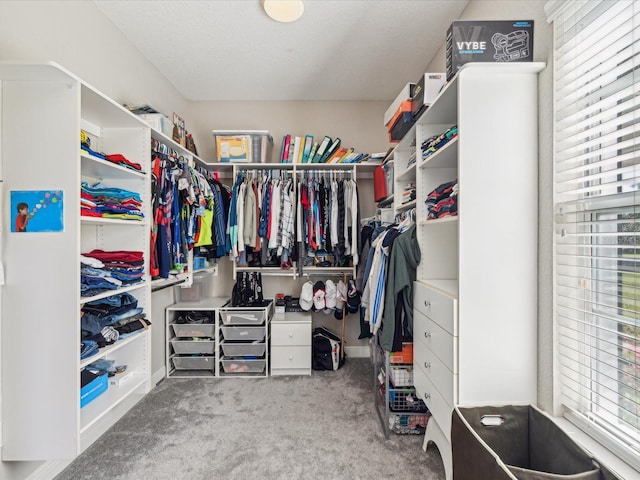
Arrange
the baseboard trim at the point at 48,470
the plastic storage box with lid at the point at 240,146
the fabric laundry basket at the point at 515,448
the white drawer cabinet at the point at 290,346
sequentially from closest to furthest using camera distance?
the fabric laundry basket at the point at 515,448
the baseboard trim at the point at 48,470
the white drawer cabinet at the point at 290,346
the plastic storage box with lid at the point at 240,146

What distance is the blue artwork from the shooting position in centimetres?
126

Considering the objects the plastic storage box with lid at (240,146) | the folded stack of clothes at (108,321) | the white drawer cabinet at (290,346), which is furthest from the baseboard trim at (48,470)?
the plastic storage box with lid at (240,146)

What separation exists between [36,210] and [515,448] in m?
2.18

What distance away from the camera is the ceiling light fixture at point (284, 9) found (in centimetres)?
179

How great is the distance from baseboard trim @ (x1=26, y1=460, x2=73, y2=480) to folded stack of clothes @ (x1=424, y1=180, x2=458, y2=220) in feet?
8.05

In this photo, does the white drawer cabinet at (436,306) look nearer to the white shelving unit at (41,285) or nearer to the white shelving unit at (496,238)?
the white shelving unit at (496,238)

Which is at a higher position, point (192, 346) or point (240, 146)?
point (240, 146)

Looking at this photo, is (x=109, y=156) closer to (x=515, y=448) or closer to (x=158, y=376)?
(x=158, y=376)

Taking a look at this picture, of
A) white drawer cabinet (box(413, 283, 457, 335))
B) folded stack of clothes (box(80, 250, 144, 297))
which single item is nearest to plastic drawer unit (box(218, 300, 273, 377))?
folded stack of clothes (box(80, 250, 144, 297))

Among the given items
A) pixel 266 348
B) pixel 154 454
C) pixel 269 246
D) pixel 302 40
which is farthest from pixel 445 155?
pixel 154 454

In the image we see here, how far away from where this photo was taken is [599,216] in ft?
3.47

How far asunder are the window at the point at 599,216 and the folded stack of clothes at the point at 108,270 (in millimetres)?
2072

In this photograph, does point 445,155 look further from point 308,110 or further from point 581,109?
point 308,110

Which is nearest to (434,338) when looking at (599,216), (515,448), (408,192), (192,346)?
(515,448)
